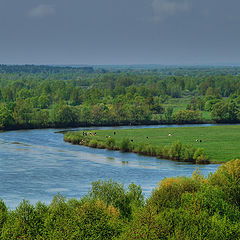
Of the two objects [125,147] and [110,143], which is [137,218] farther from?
[110,143]

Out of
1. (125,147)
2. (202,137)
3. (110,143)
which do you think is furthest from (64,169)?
(202,137)

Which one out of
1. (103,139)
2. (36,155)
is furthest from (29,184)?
(103,139)

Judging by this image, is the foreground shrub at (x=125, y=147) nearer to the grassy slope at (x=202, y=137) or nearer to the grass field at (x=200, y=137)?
the grass field at (x=200, y=137)

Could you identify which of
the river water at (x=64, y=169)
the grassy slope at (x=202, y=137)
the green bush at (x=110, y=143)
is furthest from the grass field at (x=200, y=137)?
the river water at (x=64, y=169)

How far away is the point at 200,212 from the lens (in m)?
32.4

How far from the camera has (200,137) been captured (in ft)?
298

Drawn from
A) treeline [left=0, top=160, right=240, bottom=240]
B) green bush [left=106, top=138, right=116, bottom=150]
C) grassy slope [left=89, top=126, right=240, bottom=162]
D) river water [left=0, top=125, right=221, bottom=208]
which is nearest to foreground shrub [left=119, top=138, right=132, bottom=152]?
river water [left=0, top=125, right=221, bottom=208]

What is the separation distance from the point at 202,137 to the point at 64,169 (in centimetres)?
3418

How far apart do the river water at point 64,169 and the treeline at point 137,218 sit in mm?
11097

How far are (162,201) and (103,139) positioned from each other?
5253cm

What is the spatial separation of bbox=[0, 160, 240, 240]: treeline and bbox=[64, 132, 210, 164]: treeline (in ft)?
102

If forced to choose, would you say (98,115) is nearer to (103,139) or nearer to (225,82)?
(103,139)

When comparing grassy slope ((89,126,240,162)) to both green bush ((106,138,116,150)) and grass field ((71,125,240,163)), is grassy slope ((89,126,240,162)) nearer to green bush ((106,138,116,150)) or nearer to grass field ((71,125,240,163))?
grass field ((71,125,240,163))

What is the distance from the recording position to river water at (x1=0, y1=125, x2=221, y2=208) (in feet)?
168
